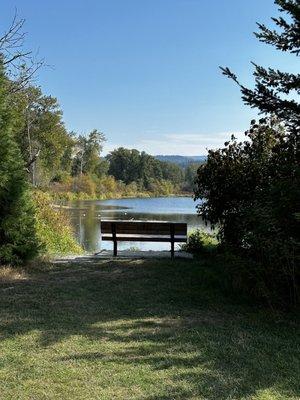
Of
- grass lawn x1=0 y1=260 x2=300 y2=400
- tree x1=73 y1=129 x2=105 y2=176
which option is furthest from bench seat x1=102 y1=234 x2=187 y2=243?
tree x1=73 y1=129 x2=105 y2=176

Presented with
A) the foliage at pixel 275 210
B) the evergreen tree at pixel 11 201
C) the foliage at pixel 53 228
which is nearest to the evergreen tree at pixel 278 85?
the foliage at pixel 275 210

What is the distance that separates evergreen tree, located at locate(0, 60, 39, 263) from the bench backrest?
7.55ft

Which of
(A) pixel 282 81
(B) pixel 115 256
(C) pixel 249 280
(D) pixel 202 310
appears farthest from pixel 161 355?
(B) pixel 115 256

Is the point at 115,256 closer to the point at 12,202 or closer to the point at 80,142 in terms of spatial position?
the point at 12,202

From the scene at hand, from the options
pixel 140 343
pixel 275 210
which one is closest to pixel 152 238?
pixel 275 210

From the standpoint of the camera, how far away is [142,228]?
10695 millimetres

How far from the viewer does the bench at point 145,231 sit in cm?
1044

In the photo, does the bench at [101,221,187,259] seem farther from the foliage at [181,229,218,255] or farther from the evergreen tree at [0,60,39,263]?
the evergreen tree at [0,60,39,263]

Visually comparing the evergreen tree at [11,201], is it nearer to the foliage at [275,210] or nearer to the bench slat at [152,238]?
the bench slat at [152,238]

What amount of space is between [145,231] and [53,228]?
20.9 ft

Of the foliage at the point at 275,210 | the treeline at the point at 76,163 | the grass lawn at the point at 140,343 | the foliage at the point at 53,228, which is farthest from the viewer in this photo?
the treeline at the point at 76,163

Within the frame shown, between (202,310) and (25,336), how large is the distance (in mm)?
2249

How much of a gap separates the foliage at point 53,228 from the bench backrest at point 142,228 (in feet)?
12.2

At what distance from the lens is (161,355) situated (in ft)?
13.9
